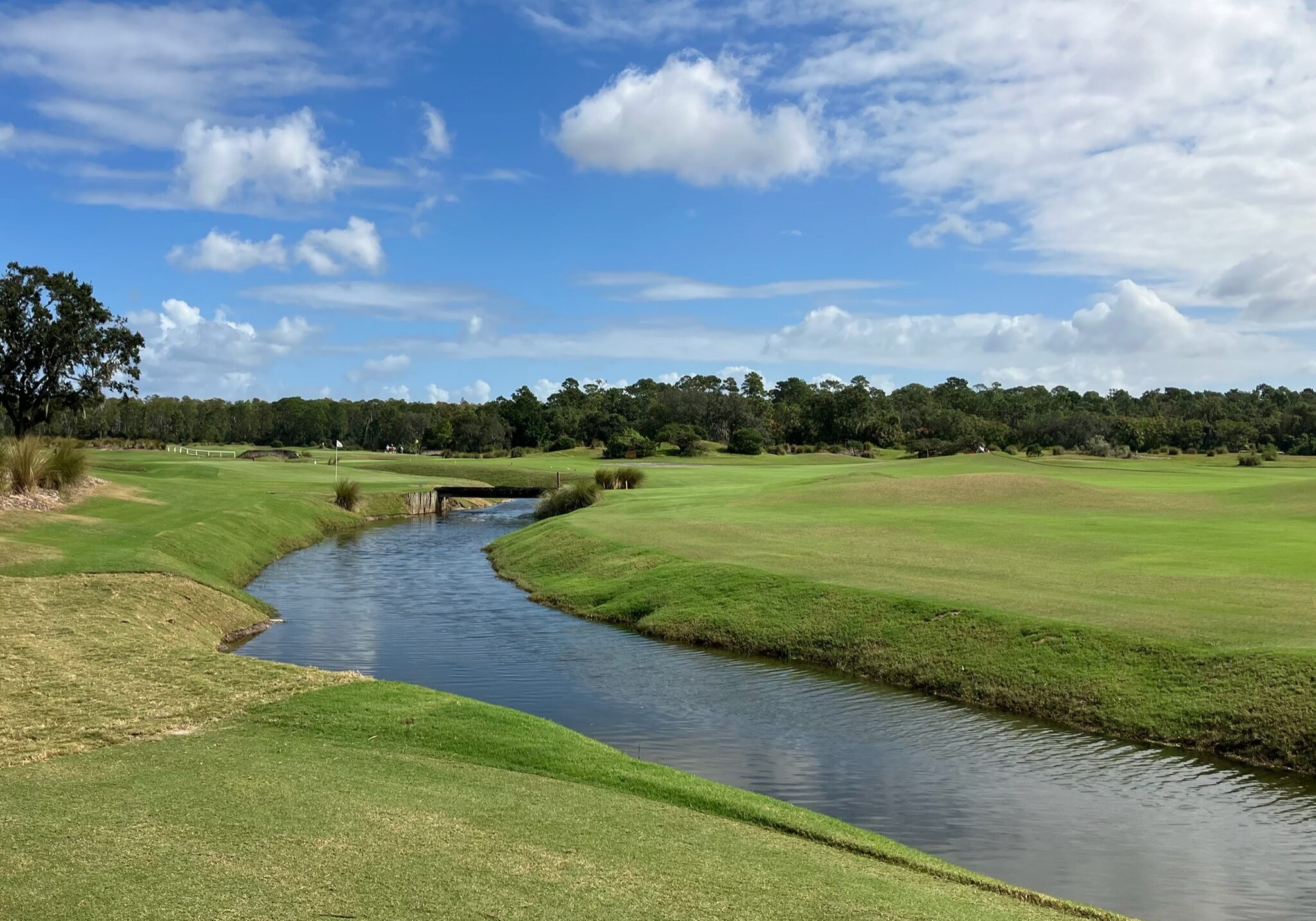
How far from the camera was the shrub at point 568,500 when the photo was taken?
5647 cm

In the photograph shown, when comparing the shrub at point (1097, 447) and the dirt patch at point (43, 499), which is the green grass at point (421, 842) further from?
the shrub at point (1097, 447)

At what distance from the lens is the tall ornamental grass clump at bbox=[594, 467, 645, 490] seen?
64.8 metres

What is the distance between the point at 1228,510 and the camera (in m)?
44.2

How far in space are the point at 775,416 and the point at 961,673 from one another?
469 feet

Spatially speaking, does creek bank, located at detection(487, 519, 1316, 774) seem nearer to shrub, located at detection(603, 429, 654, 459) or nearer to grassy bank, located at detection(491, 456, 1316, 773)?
grassy bank, located at detection(491, 456, 1316, 773)

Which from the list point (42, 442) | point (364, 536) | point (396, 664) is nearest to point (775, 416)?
point (364, 536)

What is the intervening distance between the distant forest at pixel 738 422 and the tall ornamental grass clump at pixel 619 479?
2219 inches

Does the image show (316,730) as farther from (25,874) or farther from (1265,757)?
(1265,757)

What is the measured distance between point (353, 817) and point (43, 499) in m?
29.5

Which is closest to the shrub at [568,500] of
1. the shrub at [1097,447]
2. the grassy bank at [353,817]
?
the grassy bank at [353,817]

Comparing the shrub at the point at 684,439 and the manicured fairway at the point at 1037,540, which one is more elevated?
the shrub at the point at 684,439

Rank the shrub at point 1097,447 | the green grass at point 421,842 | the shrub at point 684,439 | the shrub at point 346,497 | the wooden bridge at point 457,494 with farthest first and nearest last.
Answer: the shrub at point 684,439 → the shrub at point 1097,447 → the wooden bridge at point 457,494 → the shrub at point 346,497 → the green grass at point 421,842

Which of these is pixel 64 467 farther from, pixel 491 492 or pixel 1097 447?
pixel 1097 447

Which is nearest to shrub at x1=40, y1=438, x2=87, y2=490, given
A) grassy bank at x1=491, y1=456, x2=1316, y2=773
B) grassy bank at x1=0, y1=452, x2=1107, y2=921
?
grassy bank at x1=491, y1=456, x2=1316, y2=773
